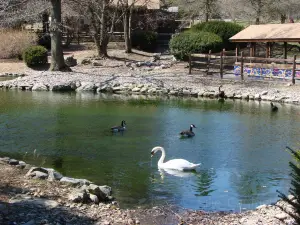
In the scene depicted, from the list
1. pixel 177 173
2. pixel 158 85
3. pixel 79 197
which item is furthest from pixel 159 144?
pixel 158 85

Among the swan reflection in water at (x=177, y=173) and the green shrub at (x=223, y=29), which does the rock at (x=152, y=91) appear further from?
the swan reflection in water at (x=177, y=173)

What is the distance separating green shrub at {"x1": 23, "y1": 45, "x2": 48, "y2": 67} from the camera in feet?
98.4

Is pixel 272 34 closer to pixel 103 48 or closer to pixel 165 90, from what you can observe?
pixel 165 90

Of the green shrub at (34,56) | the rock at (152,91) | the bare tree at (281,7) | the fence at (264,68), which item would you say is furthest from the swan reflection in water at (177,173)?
the bare tree at (281,7)

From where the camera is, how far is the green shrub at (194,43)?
99.9ft

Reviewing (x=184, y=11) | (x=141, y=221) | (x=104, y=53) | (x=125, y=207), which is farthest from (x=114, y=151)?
(x=184, y=11)

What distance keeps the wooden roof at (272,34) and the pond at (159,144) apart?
20.6ft

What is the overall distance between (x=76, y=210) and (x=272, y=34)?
71.6ft

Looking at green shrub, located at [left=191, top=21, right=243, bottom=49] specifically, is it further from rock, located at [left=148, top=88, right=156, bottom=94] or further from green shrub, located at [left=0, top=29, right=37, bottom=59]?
green shrub, located at [left=0, top=29, right=37, bottom=59]

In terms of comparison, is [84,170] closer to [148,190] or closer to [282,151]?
[148,190]

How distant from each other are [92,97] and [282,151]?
11.6 m

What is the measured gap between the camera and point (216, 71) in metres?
29.3

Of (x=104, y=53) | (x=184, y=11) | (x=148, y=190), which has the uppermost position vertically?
(x=184, y=11)

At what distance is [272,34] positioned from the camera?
88.9ft
